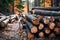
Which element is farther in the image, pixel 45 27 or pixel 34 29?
pixel 45 27

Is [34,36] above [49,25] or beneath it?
beneath

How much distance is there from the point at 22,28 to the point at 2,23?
143 centimetres

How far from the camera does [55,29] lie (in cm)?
627

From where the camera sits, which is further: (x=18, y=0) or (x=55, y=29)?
(x=18, y=0)

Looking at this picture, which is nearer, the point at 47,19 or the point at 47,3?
the point at 47,19

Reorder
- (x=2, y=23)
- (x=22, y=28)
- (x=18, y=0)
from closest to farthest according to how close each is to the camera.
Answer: (x=22, y=28) → (x=2, y=23) → (x=18, y=0)

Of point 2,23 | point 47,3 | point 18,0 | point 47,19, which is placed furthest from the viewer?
point 18,0

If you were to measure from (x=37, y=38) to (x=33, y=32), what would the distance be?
1.19ft

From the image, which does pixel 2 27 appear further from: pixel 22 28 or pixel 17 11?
pixel 17 11

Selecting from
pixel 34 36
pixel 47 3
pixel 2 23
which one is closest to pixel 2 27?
pixel 2 23

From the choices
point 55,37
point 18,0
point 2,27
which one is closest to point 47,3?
point 18,0

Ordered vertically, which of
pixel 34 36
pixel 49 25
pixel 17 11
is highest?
pixel 49 25

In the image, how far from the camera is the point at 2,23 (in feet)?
29.3

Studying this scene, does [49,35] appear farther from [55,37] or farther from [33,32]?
[33,32]
